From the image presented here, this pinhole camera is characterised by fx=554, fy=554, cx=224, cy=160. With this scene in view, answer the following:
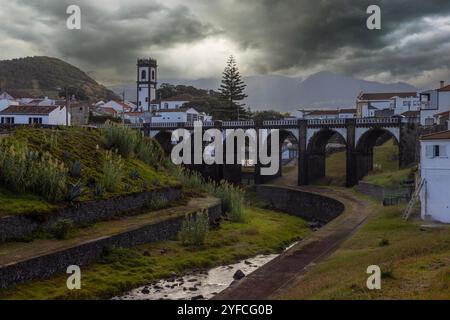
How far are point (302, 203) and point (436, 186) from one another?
22.2m

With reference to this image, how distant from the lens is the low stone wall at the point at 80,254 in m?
18.2

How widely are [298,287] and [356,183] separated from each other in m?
36.9

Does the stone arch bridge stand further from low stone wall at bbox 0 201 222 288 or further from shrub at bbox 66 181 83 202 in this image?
shrub at bbox 66 181 83 202

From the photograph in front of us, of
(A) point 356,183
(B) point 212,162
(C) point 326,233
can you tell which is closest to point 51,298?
(C) point 326,233

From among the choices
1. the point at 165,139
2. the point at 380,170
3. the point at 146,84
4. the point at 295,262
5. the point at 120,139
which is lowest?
the point at 295,262

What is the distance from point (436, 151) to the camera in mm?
28234

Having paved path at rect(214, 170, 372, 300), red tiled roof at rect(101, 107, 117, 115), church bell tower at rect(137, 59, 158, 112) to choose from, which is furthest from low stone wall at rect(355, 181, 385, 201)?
church bell tower at rect(137, 59, 158, 112)

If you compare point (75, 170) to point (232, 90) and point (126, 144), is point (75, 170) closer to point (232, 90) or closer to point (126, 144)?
point (126, 144)

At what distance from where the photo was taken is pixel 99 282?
68.1ft

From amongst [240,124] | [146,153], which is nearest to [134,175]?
[146,153]

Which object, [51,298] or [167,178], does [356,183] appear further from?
[51,298]

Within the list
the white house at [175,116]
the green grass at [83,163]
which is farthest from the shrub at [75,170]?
the white house at [175,116]

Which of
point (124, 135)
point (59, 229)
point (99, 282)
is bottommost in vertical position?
point (99, 282)

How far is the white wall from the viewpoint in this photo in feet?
90.9
